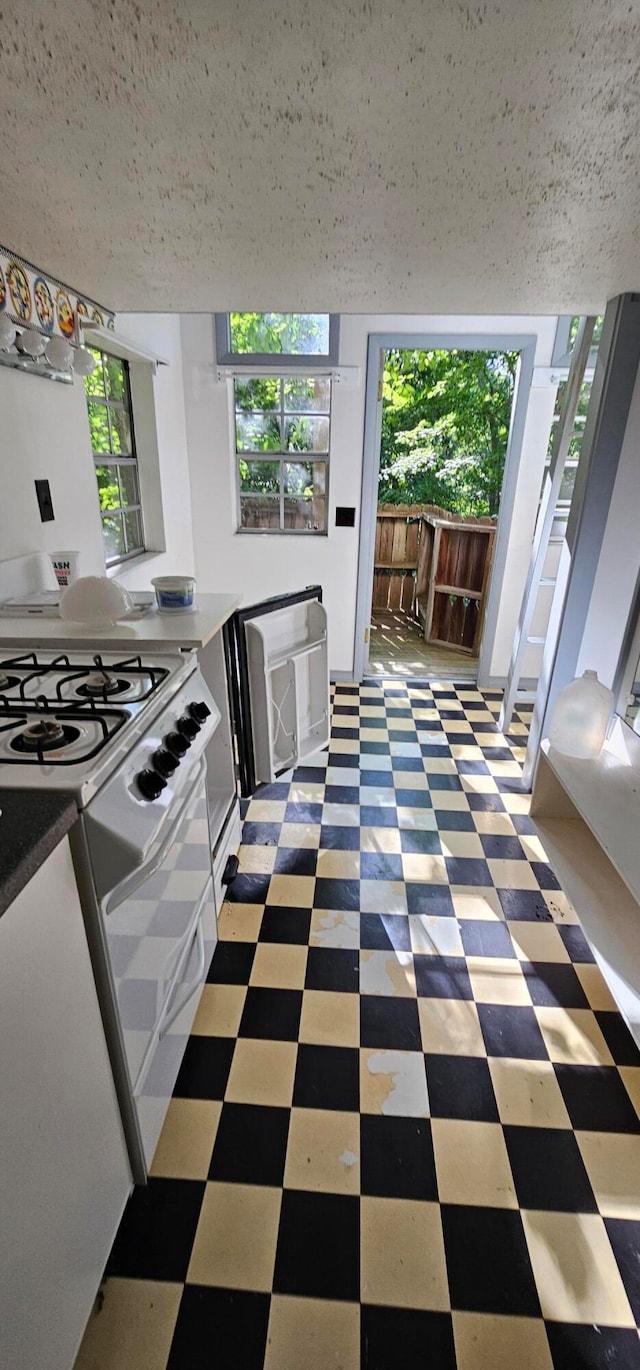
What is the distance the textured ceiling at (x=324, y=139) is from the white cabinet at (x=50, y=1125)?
1.11 meters

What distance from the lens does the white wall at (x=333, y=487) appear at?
3033mm

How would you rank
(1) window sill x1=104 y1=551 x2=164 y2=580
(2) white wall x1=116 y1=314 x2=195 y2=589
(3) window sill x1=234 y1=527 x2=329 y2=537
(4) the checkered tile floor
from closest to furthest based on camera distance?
(4) the checkered tile floor, (1) window sill x1=104 y1=551 x2=164 y2=580, (2) white wall x1=116 y1=314 x2=195 y2=589, (3) window sill x1=234 y1=527 x2=329 y2=537

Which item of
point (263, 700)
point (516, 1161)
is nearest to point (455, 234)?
point (263, 700)

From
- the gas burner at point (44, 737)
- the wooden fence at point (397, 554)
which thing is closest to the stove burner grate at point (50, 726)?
the gas burner at point (44, 737)

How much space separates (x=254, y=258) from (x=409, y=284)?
513 mm

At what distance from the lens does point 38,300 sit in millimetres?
1694

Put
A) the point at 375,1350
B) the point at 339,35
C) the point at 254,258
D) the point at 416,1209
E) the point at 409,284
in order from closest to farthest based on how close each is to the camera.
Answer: the point at 339,35
the point at 375,1350
the point at 416,1209
the point at 254,258
the point at 409,284

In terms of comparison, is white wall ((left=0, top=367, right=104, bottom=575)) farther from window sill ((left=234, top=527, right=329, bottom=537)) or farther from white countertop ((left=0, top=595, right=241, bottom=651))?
window sill ((left=234, top=527, right=329, bottom=537))

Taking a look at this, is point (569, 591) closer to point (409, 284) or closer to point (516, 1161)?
point (409, 284)

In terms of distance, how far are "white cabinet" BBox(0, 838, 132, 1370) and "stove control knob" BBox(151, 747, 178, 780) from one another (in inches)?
10.0

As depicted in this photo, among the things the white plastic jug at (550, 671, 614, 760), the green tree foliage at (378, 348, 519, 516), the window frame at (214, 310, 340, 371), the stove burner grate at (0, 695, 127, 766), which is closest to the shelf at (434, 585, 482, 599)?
the green tree foliage at (378, 348, 519, 516)

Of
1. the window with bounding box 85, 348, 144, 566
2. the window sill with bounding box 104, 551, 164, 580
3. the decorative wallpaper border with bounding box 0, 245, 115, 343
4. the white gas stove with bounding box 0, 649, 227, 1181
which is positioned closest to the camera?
the white gas stove with bounding box 0, 649, 227, 1181

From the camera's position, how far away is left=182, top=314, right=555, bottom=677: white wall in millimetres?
3033

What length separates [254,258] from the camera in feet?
5.27
